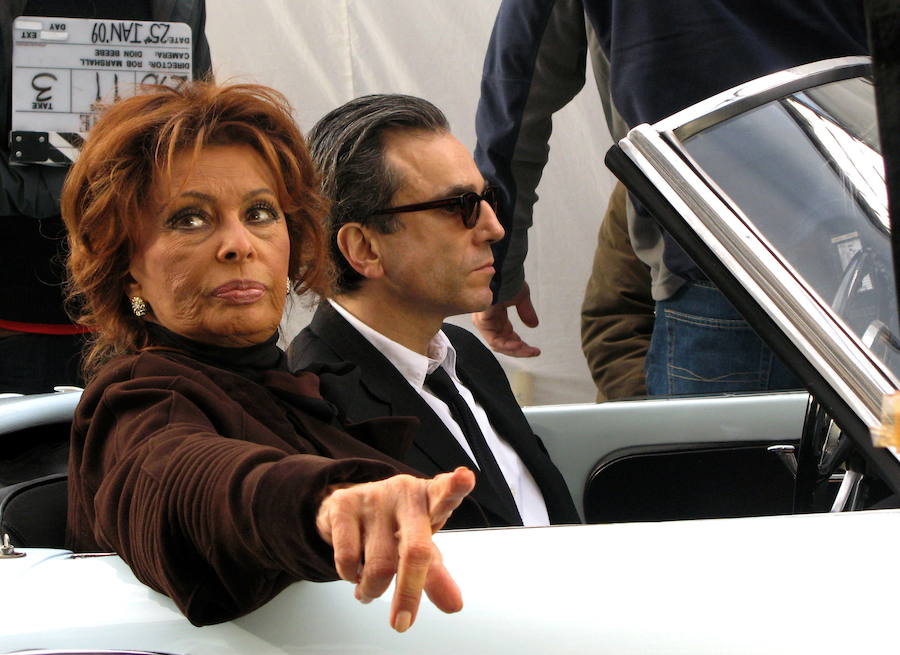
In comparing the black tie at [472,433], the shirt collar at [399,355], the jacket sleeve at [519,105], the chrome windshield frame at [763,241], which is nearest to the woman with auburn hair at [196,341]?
the shirt collar at [399,355]

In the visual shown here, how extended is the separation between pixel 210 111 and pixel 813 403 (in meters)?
1.07

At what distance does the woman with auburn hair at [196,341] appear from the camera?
1052mm

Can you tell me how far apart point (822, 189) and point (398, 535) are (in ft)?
3.06

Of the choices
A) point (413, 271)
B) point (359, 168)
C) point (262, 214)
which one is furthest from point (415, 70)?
point (262, 214)

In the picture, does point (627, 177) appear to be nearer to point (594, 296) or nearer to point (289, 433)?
point (289, 433)

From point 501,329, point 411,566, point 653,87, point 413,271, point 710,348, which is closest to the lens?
point 411,566

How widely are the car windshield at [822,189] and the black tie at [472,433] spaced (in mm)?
660

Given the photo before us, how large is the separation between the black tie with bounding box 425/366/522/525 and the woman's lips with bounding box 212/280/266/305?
0.57 metres

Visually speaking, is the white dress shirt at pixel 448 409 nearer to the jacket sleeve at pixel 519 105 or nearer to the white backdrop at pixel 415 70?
the jacket sleeve at pixel 519 105

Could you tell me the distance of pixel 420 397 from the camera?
6.37 ft

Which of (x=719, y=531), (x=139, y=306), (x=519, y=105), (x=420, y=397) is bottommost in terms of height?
(x=420, y=397)

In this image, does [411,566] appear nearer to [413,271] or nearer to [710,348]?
[413,271]

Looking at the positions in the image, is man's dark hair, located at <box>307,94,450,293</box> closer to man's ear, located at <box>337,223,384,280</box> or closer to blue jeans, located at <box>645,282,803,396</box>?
man's ear, located at <box>337,223,384,280</box>

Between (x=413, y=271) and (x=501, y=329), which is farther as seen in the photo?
(x=501, y=329)
